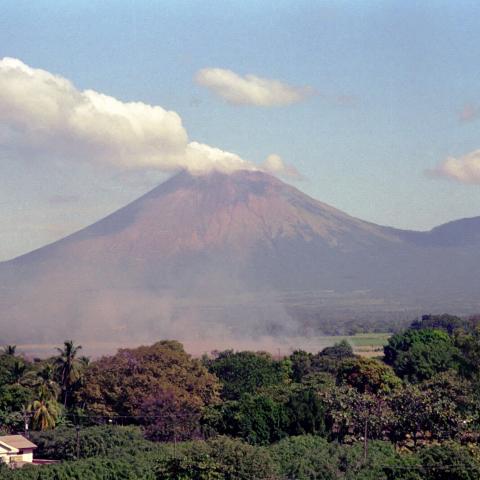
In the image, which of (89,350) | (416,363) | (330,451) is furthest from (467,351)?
(89,350)

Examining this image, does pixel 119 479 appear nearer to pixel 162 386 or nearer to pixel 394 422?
pixel 394 422

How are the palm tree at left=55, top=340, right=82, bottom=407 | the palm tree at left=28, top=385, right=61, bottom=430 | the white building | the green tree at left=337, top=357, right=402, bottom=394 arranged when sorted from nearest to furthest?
1. the white building
2. the palm tree at left=28, top=385, right=61, bottom=430
3. the palm tree at left=55, top=340, right=82, bottom=407
4. the green tree at left=337, top=357, right=402, bottom=394

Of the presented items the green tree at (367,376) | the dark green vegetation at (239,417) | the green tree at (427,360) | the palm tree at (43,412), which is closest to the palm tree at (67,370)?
the dark green vegetation at (239,417)

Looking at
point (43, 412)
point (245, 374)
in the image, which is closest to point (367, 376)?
point (245, 374)

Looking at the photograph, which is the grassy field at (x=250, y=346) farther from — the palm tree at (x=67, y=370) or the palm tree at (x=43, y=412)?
the palm tree at (x=43, y=412)

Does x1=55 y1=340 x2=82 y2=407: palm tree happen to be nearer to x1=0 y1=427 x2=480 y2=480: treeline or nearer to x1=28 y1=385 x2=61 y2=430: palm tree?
x1=28 y1=385 x2=61 y2=430: palm tree

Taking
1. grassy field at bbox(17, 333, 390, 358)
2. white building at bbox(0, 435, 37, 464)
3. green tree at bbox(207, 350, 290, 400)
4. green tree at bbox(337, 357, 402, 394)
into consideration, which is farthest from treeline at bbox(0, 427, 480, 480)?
grassy field at bbox(17, 333, 390, 358)
